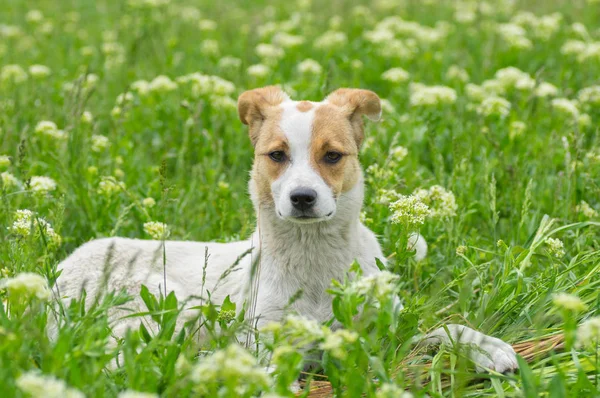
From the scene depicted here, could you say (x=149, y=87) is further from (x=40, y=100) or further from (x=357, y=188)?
(x=357, y=188)

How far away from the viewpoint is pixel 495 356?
3.65m

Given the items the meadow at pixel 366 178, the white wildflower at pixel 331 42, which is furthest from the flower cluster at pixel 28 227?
the white wildflower at pixel 331 42

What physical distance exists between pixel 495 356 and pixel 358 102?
170 centimetres

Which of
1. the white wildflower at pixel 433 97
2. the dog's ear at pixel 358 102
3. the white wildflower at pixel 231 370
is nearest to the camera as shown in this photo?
the white wildflower at pixel 231 370

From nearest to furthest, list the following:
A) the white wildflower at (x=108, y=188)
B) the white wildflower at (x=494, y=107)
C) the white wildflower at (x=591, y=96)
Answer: the white wildflower at (x=108, y=188)
the white wildflower at (x=494, y=107)
the white wildflower at (x=591, y=96)

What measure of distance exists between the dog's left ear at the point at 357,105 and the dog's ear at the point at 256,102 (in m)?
0.31

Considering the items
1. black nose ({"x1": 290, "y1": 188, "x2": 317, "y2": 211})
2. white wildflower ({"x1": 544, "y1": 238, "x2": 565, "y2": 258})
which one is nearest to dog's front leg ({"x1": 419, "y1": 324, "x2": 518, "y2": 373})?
white wildflower ({"x1": 544, "y1": 238, "x2": 565, "y2": 258})

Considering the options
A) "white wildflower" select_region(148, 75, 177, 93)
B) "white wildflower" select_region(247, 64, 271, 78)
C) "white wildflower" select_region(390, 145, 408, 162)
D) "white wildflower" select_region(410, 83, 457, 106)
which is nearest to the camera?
"white wildflower" select_region(390, 145, 408, 162)

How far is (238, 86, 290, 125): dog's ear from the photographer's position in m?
4.71

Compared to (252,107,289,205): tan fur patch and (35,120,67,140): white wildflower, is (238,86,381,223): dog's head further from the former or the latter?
(35,120,67,140): white wildflower

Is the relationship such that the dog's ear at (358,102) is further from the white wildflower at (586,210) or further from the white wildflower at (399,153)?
the white wildflower at (586,210)

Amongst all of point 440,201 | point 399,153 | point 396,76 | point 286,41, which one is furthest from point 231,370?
point 286,41

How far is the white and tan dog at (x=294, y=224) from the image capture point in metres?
4.16

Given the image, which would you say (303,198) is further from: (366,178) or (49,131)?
(49,131)
